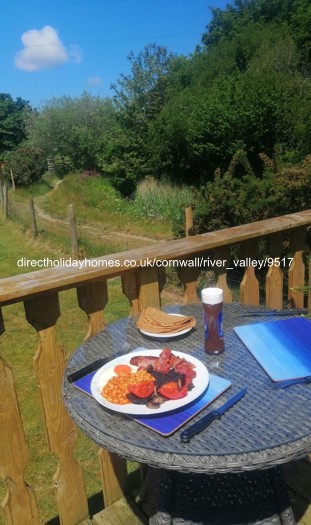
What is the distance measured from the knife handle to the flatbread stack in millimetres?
427

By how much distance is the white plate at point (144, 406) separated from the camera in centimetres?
100

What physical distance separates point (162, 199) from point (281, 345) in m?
10.9

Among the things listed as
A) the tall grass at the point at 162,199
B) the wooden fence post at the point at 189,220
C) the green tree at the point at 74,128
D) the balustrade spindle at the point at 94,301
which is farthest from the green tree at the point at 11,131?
the balustrade spindle at the point at 94,301

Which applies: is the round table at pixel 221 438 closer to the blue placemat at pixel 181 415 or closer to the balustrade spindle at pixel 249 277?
the blue placemat at pixel 181 415

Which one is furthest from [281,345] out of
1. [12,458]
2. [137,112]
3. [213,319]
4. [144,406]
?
[137,112]

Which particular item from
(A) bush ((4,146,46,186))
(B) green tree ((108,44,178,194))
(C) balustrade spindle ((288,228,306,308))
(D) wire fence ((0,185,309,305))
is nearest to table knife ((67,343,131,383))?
(C) balustrade spindle ((288,228,306,308))

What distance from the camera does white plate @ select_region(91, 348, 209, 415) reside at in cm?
100

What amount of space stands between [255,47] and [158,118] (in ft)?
34.7

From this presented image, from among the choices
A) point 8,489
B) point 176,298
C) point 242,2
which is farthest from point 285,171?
point 242,2

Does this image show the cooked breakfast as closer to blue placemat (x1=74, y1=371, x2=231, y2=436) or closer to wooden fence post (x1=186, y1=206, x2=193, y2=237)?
blue placemat (x1=74, y1=371, x2=231, y2=436)

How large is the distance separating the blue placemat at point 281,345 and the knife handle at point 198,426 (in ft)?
0.74

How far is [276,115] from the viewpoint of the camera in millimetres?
12719

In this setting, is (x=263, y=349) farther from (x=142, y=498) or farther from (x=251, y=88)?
(x=251, y=88)

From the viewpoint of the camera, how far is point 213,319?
1.26m
